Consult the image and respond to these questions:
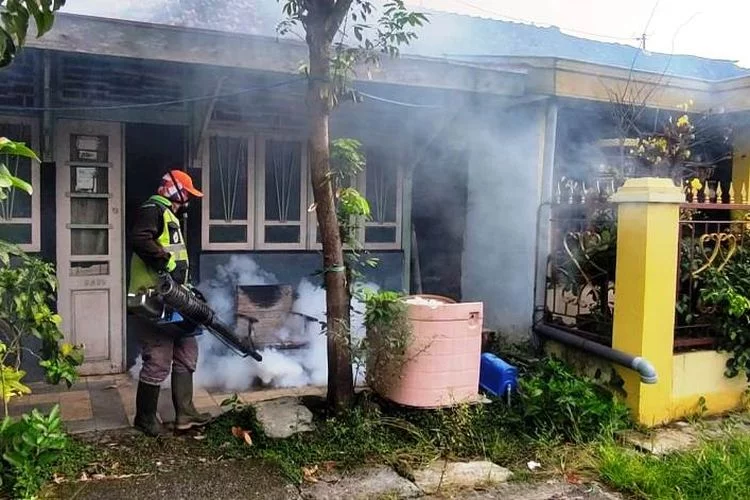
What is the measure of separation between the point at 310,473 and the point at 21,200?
12.9ft

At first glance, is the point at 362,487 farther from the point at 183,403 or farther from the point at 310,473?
the point at 183,403

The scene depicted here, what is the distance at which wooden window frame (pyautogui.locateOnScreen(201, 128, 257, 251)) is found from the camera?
674 cm

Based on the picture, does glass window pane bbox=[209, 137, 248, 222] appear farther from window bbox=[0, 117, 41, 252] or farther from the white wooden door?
window bbox=[0, 117, 41, 252]

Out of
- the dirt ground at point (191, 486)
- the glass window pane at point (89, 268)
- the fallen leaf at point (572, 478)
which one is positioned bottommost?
the fallen leaf at point (572, 478)

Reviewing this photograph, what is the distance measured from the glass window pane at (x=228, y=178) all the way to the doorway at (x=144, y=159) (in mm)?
345

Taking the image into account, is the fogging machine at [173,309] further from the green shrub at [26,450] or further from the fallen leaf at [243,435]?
the green shrub at [26,450]

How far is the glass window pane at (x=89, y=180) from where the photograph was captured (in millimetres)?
6375

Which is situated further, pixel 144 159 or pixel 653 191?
pixel 144 159

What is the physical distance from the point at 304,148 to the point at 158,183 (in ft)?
5.18

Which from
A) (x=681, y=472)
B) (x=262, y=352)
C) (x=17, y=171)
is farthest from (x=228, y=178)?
(x=681, y=472)

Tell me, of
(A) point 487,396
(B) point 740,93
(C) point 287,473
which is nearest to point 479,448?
(A) point 487,396

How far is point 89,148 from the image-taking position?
21.0 feet

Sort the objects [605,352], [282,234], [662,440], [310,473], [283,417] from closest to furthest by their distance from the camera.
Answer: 1. [310,473]
2. [283,417]
3. [662,440]
4. [605,352]
5. [282,234]

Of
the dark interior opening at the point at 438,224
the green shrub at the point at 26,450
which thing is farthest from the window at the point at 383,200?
the green shrub at the point at 26,450
